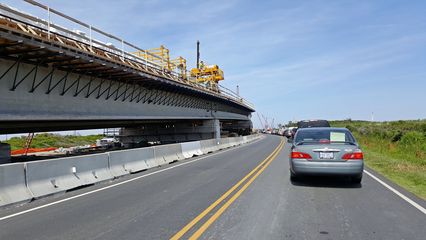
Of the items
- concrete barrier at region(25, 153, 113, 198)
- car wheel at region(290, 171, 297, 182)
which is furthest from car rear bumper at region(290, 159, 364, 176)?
concrete barrier at region(25, 153, 113, 198)

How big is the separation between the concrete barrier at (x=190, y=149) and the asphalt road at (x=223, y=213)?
1095 centimetres

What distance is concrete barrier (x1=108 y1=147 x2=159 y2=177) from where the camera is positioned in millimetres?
13508

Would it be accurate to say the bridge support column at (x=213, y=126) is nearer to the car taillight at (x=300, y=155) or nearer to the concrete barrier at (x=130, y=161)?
the concrete barrier at (x=130, y=161)

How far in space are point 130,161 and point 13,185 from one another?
6212 mm

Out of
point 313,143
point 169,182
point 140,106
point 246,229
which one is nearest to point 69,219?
point 246,229

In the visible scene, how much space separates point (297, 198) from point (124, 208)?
3.89m

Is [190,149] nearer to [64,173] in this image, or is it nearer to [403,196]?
[64,173]

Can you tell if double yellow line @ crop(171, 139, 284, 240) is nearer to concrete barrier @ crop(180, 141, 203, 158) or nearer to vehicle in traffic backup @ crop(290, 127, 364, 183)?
vehicle in traffic backup @ crop(290, 127, 364, 183)

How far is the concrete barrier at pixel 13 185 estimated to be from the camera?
8.42m

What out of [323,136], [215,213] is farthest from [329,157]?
[215,213]

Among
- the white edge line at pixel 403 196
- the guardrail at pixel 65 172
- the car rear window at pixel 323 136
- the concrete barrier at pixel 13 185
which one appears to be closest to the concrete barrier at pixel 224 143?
the guardrail at pixel 65 172

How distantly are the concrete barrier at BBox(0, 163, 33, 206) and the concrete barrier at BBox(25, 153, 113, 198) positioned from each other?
0.60ft

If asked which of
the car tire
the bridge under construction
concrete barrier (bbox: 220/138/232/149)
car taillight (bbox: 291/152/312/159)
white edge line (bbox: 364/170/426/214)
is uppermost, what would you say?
the bridge under construction

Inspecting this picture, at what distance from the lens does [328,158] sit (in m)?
9.91
